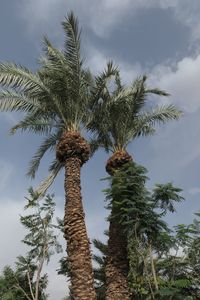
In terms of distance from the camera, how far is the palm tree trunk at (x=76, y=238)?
13.8 metres

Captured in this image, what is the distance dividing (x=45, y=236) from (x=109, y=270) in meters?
7.84

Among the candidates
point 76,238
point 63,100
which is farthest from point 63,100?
point 76,238

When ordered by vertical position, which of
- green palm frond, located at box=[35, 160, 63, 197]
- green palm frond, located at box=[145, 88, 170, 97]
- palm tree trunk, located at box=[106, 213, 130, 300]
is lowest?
palm tree trunk, located at box=[106, 213, 130, 300]

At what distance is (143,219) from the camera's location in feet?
52.0

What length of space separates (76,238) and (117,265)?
235 centimetres

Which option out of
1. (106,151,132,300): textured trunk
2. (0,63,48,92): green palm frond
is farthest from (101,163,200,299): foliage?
(0,63,48,92): green palm frond

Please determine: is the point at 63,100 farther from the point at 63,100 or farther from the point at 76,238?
the point at 76,238

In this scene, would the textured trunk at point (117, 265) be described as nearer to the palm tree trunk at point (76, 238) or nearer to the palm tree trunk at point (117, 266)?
the palm tree trunk at point (117, 266)

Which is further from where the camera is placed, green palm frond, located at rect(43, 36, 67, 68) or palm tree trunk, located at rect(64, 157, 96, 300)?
green palm frond, located at rect(43, 36, 67, 68)

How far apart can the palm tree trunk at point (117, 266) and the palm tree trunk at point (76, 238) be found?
1.79 metres

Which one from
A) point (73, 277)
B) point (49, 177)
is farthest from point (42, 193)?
point (73, 277)

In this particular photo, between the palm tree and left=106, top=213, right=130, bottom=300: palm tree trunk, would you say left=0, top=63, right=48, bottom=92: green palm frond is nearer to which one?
the palm tree

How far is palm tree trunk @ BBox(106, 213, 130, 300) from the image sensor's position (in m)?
15.5

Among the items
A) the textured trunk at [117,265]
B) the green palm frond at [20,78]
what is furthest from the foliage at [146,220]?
the green palm frond at [20,78]
